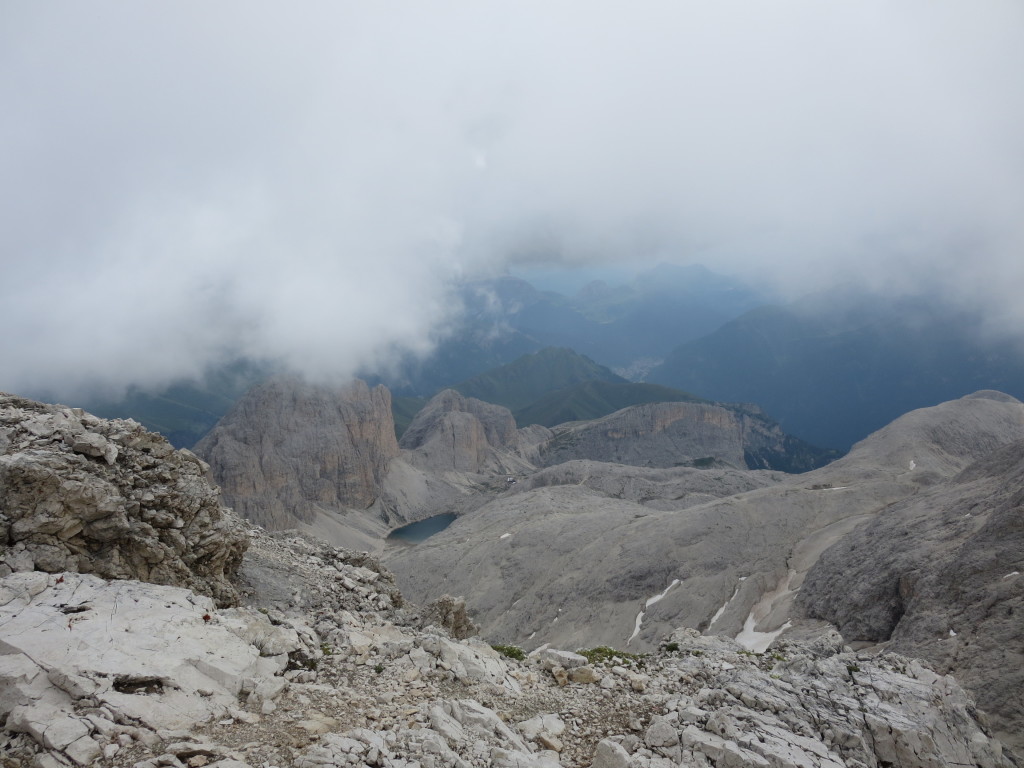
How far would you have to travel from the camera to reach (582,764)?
14.0 metres

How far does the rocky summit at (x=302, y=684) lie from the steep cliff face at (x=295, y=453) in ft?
444

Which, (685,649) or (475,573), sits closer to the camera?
(685,649)

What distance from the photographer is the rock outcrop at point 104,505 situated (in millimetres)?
16938

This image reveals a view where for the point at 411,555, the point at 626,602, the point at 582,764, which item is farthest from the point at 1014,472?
the point at 411,555

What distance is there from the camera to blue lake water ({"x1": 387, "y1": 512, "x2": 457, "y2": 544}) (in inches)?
6358

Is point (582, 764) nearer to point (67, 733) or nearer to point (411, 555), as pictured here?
point (67, 733)

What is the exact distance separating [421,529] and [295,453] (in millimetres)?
44726

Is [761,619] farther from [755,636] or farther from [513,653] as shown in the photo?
[513,653]

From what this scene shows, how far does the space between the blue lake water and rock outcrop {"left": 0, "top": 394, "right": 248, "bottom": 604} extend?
459ft

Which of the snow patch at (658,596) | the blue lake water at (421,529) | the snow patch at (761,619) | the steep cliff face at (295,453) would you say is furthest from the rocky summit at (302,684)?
the blue lake water at (421,529)

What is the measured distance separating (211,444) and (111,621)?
169103 millimetres

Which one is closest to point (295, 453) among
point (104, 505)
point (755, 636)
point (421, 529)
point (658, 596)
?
point (421, 529)

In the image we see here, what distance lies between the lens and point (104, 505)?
1825 centimetres

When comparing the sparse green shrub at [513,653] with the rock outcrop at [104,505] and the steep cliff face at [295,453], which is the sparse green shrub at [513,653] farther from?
the steep cliff face at [295,453]
